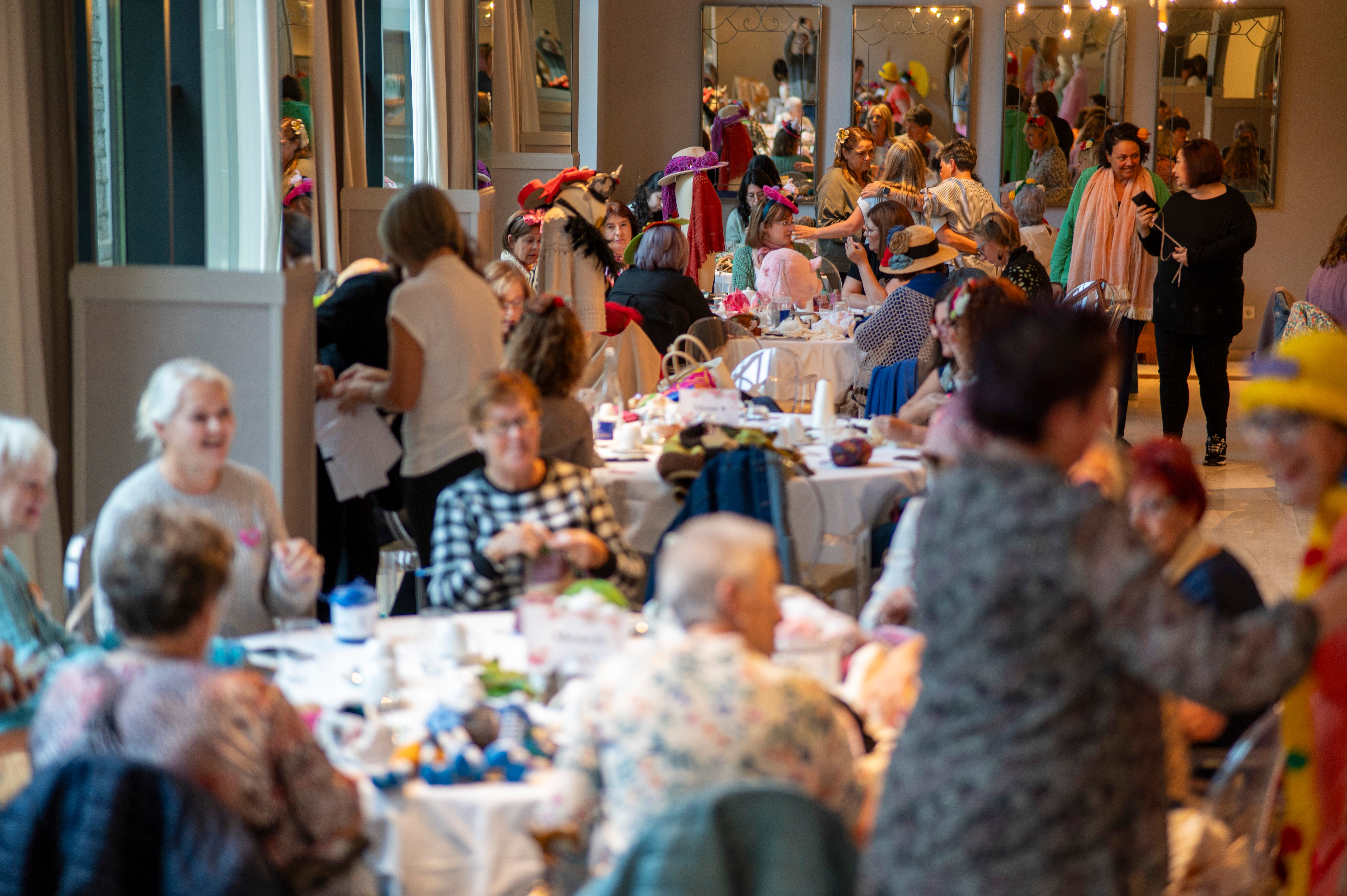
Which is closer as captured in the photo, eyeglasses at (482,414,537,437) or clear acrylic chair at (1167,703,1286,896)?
clear acrylic chair at (1167,703,1286,896)

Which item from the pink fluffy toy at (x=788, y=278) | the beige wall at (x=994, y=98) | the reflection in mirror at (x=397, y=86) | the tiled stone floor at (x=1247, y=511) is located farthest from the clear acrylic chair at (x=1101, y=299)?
the beige wall at (x=994, y=98)

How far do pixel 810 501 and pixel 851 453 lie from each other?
0.20 m

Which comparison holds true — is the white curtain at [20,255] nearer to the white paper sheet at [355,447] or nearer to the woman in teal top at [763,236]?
the white paper sheet at [355,447]

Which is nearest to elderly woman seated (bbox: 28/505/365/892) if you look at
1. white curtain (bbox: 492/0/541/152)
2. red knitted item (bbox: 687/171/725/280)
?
red knitted item (bbox: 687/171/725/280)

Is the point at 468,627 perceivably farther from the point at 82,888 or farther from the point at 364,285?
the point at 364,285

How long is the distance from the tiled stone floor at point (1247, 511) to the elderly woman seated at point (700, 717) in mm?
3313

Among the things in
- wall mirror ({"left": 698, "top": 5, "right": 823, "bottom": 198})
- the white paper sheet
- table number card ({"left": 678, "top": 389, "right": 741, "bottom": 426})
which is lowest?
the white paper sheet

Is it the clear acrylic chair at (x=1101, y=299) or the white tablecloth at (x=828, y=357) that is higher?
the clear acrylic chair at (x=1101, y=299)

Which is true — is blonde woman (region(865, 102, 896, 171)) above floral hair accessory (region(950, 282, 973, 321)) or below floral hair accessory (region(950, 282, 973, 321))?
above

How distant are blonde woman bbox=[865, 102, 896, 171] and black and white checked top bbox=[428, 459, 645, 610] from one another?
7563mm

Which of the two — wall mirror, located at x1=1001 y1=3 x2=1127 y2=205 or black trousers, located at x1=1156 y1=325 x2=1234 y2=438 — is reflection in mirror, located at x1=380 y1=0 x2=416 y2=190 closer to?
black trousers, located at x1=1156 y1=325 x2=1234 y2=438

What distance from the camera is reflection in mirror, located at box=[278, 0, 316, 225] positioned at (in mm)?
5734

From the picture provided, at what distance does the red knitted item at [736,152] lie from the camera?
1177 cm

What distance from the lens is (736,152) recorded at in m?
11.9
